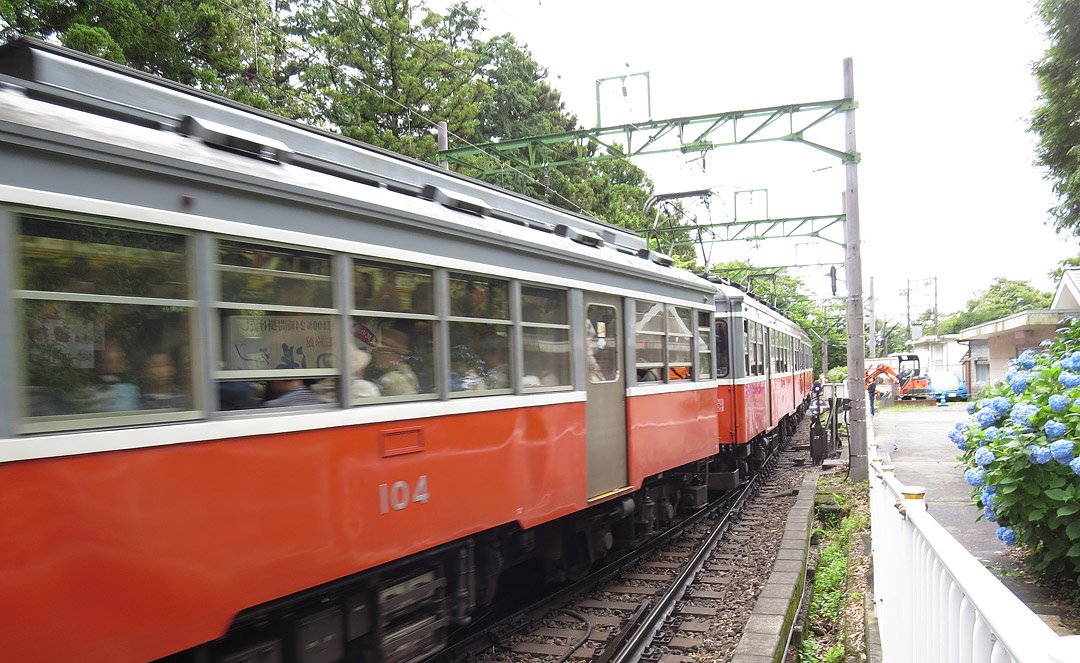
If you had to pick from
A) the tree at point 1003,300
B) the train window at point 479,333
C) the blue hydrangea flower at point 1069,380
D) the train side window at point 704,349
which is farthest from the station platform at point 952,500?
the tree at point 1003,300

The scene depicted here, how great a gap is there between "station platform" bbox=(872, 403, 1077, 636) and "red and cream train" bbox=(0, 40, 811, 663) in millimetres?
3267

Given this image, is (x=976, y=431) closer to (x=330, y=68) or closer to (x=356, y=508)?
(x=356, y=508)

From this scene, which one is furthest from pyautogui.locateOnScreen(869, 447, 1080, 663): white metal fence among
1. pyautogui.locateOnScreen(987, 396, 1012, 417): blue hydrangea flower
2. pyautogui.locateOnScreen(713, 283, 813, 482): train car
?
pyautogui.locateOnScreen(713, 283, 813, 482): train car

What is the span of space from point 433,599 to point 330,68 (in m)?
19.5

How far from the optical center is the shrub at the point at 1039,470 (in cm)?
482

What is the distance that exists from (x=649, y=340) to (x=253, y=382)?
4.70 metres

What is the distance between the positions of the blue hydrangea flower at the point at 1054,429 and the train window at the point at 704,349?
14.2 feet

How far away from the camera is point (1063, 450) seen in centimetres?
468

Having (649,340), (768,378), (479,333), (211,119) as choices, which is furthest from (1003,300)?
(211,119)

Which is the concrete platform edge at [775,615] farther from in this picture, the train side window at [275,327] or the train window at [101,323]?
the train window at [101,323]

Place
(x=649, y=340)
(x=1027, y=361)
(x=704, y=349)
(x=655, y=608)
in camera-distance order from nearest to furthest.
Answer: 1. (x=655, y=608)
2. (x=1027, y=361)
3. (x=649, y=340)
4. (x=704, y=349)

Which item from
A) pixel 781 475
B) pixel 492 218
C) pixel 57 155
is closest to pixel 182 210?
pixel 57 155

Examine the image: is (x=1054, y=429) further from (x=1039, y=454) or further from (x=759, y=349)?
(x=759, y=349)

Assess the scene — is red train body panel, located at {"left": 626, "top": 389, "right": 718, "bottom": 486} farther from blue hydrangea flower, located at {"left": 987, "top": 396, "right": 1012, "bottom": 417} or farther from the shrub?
blue hydrangea flower, located at {"left": 987, "top": 396, "right": 1012, "bottom": 417}
